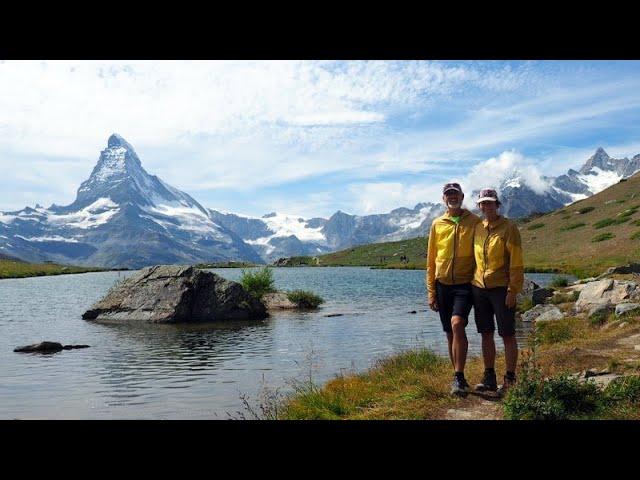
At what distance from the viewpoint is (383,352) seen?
2177 cm

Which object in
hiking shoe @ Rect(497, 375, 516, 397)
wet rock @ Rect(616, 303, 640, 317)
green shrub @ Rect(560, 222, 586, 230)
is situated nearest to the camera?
hiking shoe @ Rect(497, 375, 516, 397)

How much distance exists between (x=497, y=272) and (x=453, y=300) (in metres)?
1.10

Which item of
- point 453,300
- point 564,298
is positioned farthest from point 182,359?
point 564,298

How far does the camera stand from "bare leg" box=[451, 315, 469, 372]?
10664 millimetres

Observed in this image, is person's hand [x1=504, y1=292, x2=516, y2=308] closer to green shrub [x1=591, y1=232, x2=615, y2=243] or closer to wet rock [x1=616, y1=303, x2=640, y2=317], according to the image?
wet rock [x1=616, y1=303, x2=640, y2=317]

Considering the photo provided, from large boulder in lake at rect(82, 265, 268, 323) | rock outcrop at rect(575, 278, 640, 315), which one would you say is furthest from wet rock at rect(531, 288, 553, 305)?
large boulder in lake at rect(82, 265, 268, 323)

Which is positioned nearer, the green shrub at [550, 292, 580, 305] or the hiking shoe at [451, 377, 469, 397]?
the hiking shoe at [451, 377, 469, 397]

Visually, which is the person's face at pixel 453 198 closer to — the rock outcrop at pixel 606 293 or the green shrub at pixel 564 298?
the rock outcrop at pixel 606 293

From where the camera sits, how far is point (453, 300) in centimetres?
1105

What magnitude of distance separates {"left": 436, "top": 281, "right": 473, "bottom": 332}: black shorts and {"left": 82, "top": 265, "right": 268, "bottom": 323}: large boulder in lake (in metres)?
24.0

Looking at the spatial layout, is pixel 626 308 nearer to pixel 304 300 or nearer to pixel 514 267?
pixel 514 267

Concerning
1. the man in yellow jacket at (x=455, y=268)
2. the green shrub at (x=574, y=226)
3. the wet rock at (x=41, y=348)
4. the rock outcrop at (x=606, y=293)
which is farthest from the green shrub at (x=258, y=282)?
the green shrub at (x=574, y=226)
